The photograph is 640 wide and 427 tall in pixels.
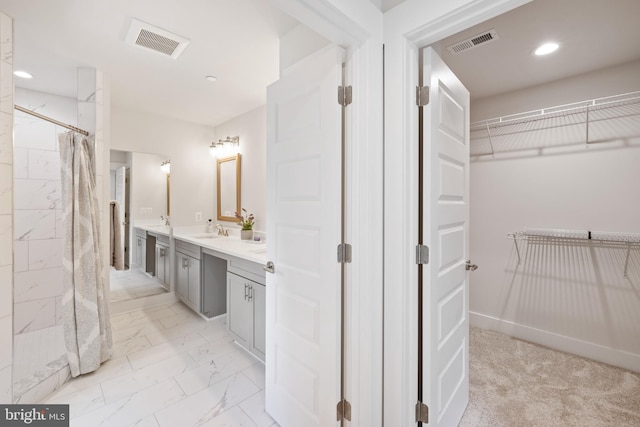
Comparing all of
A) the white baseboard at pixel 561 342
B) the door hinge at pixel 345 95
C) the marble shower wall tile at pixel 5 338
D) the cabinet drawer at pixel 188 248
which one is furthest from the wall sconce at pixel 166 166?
the white baseboard at pixel 561 342

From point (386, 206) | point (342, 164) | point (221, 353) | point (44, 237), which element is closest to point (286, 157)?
point (342, 164)

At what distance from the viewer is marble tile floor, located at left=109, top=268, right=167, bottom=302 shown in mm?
3168

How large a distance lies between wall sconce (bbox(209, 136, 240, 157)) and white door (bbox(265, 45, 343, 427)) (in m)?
2.05

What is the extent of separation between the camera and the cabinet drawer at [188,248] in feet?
9.84

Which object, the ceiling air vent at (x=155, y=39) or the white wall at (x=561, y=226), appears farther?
the white wall at (x=561, y=226)

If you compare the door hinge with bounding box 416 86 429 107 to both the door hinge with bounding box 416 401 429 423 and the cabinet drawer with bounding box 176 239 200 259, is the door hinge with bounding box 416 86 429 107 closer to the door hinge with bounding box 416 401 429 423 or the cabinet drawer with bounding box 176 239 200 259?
the door hinge with bounding box 416 401 429 423

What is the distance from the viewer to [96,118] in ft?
7.91

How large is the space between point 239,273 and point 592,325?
9.60 ft

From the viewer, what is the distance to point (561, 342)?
7.95ft

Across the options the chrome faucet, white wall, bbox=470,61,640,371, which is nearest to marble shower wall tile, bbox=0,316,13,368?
the chrome faucet

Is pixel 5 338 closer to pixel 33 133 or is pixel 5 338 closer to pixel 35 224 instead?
pixel 35 224

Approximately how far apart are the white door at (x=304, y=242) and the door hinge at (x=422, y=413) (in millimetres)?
386

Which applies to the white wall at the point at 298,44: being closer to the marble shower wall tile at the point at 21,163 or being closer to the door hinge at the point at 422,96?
the door hinge at the point at 422,96

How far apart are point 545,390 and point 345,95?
2.35 m
